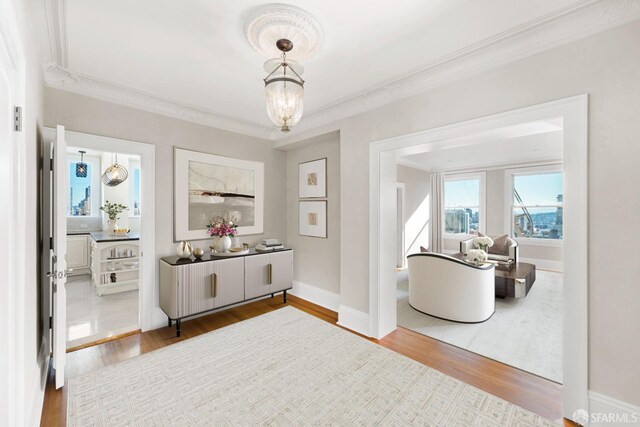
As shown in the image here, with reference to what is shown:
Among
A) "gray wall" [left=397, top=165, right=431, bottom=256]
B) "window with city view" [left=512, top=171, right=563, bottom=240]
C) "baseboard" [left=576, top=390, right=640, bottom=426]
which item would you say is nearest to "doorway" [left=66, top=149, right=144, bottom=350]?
"baseboard" [left=576, top=390, right=640, bottom=426]

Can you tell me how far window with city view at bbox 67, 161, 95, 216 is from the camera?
561 cm

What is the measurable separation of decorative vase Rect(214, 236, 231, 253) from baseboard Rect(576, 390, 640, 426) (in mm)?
3494

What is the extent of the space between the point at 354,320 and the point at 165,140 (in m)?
3.07

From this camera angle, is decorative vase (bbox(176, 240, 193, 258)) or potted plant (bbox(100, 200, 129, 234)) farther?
potted plant (bbox(100, 200, 129, 234))

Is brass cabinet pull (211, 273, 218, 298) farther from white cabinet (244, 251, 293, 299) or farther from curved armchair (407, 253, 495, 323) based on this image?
curved armchair (407, 253, 495, 323)

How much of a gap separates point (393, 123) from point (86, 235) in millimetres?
6131

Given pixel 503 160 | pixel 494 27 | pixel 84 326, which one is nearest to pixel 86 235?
pixel 84 326

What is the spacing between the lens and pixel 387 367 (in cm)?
233

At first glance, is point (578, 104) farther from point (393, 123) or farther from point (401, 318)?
point (401, 318)

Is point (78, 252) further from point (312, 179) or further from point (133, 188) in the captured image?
point (312, 179)

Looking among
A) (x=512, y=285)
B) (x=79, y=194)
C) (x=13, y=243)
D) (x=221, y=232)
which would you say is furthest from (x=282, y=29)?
(x=79, y=194)

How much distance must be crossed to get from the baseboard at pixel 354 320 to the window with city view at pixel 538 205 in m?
5.65

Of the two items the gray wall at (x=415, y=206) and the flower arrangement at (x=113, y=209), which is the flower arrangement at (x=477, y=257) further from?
the flower arrangement at (x=113, y=209)

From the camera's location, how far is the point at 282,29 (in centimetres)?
177
